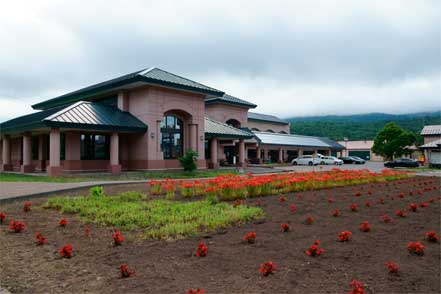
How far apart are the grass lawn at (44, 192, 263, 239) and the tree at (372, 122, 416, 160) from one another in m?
53.8

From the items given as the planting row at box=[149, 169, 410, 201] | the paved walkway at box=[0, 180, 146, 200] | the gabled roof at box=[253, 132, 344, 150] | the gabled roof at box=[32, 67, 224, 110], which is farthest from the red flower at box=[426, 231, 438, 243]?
the gabled roof at box=[253, 132, 344, 150]

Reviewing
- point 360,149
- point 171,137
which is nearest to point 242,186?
point 171,137

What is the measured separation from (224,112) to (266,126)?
69.0 feet

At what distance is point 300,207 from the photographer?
29.8ft

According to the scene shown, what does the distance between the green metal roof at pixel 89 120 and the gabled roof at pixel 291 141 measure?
24.5 meters

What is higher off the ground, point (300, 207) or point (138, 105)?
point (138, 105)

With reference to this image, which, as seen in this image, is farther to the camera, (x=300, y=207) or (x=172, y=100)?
(x=172, y=100)

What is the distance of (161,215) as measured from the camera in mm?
7977

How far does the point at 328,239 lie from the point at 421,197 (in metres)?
6.89

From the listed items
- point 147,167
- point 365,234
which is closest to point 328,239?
point 365,234

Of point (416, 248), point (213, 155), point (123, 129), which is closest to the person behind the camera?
point (416, 248)

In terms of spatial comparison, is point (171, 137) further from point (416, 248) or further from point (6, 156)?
point (416, 248)

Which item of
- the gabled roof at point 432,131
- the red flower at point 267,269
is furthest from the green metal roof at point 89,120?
the gabled roof at point 432,131

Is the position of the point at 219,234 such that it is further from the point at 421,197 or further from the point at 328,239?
the point at 421,197
